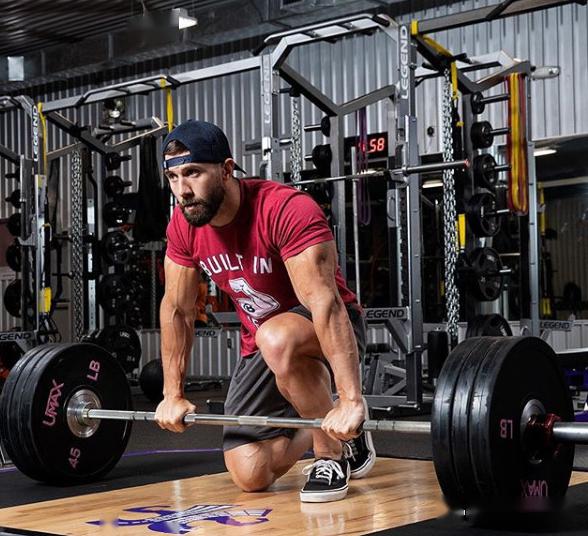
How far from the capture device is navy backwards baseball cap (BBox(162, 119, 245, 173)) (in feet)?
8.16

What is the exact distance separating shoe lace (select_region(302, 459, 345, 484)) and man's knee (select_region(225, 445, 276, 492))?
0.15 metres

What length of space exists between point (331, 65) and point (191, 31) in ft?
3.86

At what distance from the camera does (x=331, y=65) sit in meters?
8.35

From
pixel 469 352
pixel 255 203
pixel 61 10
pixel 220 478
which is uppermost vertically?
pixel 61 10

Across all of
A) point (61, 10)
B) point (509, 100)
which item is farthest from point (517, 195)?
point (61, 10)

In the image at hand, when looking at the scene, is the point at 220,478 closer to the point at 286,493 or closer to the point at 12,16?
the point at 286,493

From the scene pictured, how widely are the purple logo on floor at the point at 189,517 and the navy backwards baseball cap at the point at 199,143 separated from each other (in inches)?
33.9

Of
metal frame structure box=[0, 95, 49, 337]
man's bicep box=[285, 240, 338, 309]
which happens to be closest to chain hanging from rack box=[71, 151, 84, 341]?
metal frame structure box=[0, 95, 49, 337]

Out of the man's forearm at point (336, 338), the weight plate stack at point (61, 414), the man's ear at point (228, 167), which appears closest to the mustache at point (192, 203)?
the man's ear at point (228, 167)

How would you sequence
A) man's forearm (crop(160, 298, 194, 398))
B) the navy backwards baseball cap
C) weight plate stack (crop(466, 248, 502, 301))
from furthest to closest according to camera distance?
weight plate stack (crop(466, 248, 502, 301)), man's forearm (crop(160, 298, 194, 398)), the navy backwards baseball cap

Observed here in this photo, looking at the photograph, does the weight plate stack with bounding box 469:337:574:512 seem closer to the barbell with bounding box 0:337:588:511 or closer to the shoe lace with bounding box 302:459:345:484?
the barbell with bounding box 0:337:588:511

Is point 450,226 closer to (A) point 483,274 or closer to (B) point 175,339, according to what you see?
(A) point 483,274

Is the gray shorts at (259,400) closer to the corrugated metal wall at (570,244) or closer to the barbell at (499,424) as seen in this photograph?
the barbell at (499,424)

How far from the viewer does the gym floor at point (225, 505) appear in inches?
90.8
